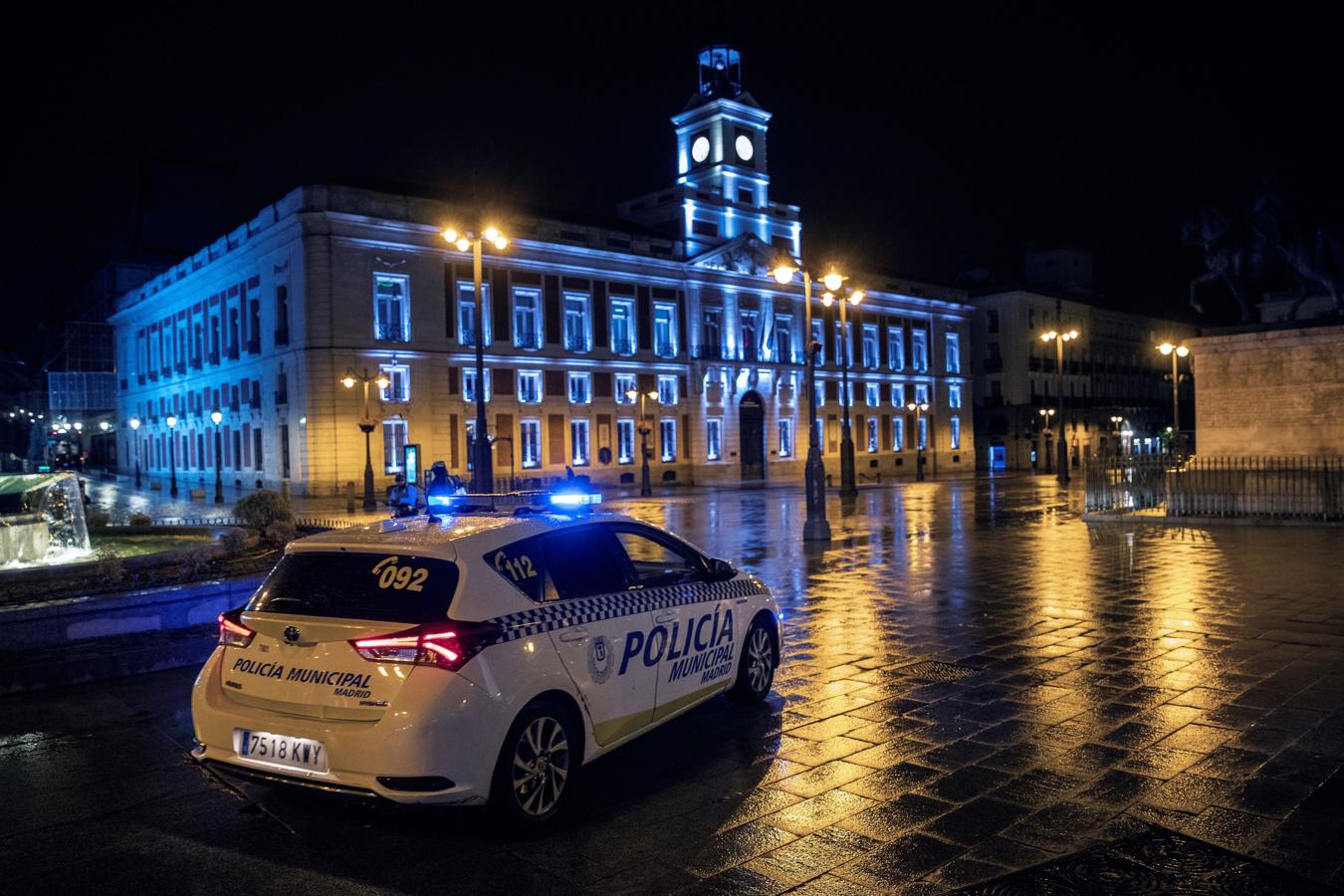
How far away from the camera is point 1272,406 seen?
19.3m

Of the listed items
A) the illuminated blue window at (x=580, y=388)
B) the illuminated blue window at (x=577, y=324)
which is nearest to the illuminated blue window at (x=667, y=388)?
the illuminated blue window at (x=580, y=388)

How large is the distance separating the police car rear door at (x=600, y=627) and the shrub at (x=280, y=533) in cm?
809

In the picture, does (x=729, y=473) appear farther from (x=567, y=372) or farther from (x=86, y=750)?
(x=86, y=750)

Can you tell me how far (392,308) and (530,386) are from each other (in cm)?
771

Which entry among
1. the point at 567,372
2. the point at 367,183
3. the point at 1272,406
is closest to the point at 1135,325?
the point at 567,372

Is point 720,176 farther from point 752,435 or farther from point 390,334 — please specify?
point 390,334

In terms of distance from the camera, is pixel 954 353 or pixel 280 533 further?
pixel 954 353

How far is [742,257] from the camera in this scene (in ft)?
192

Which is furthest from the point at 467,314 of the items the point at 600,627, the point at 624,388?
the point at 600,627

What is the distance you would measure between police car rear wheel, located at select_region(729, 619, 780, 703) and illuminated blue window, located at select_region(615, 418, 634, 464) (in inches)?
1782

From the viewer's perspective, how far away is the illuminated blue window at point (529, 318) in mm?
48656

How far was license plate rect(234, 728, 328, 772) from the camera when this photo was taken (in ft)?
14.9

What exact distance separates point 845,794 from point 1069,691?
2.73m

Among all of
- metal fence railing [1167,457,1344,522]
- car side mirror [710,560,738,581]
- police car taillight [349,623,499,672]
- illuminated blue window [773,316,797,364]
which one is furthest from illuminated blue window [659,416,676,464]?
police car taillight [349,623,499,672]
